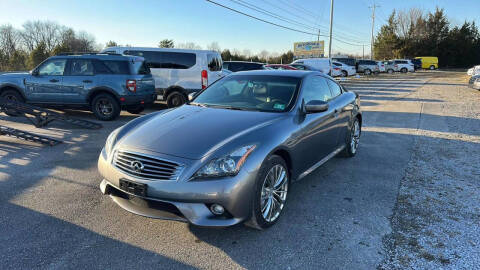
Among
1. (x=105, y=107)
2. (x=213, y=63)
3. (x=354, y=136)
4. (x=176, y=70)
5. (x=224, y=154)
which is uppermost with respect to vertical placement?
(x=213, y=63)

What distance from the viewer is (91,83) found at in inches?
357

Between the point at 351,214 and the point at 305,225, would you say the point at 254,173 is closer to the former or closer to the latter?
the point at 305,225

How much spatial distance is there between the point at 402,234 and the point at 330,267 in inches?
39.7

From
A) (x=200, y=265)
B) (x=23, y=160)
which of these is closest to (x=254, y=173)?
(x=200, y=265)

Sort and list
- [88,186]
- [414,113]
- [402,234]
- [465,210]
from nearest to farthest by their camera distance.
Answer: [402,234]
[465,210]
[88,186]
[414,113]

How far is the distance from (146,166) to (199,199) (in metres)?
0.60

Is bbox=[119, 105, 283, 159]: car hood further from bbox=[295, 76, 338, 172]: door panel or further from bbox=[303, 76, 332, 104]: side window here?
bbox=[303, 76, 332, 104]: side window

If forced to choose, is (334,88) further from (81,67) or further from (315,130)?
(81,67)

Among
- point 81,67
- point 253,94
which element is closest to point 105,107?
point 81,67

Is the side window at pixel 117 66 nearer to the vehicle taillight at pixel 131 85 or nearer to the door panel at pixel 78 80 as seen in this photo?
the vehicle taillight at pixel 131 85

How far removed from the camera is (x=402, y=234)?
10.4ft

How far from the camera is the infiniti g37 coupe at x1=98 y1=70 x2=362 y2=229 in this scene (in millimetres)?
2789

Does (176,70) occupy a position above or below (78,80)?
above

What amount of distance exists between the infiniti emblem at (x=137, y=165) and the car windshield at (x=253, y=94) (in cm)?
149
